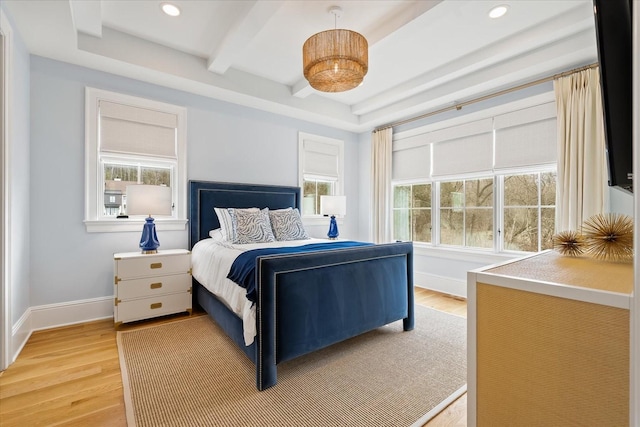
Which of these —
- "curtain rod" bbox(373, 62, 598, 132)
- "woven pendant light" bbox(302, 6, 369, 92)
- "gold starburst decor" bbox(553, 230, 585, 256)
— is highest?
"curtain rod" bbox(373, 62, 598, 132)

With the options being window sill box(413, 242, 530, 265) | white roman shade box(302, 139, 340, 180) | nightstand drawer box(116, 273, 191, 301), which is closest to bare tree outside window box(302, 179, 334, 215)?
white roman shade box(302, 139, 340, 180)

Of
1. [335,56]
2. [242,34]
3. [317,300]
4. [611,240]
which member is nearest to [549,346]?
[611,240]

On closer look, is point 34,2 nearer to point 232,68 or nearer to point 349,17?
point 232,68

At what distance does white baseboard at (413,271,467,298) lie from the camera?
153 inches

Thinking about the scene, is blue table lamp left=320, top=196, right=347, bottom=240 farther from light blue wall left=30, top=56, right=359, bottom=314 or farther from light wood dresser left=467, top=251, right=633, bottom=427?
light wood dresser left=467, top=251, right=633, bottom=427

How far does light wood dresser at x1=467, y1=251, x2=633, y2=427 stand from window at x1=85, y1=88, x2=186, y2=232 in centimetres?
337

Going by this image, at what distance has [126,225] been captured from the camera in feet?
10.5

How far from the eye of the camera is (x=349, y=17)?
2623mm

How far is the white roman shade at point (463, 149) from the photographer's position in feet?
12.1

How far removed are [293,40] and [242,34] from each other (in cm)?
57

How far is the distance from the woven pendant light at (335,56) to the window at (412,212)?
2.44 m

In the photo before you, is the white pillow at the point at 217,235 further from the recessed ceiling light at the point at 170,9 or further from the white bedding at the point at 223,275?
the recessed ceiling light at the point at 170,9

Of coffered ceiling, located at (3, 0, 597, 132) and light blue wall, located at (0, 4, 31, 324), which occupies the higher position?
coffered ceiling, located at (3, 0, 597, 132)

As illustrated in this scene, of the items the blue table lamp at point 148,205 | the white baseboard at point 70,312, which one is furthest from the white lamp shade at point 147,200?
the white baseboard at point 70,312
